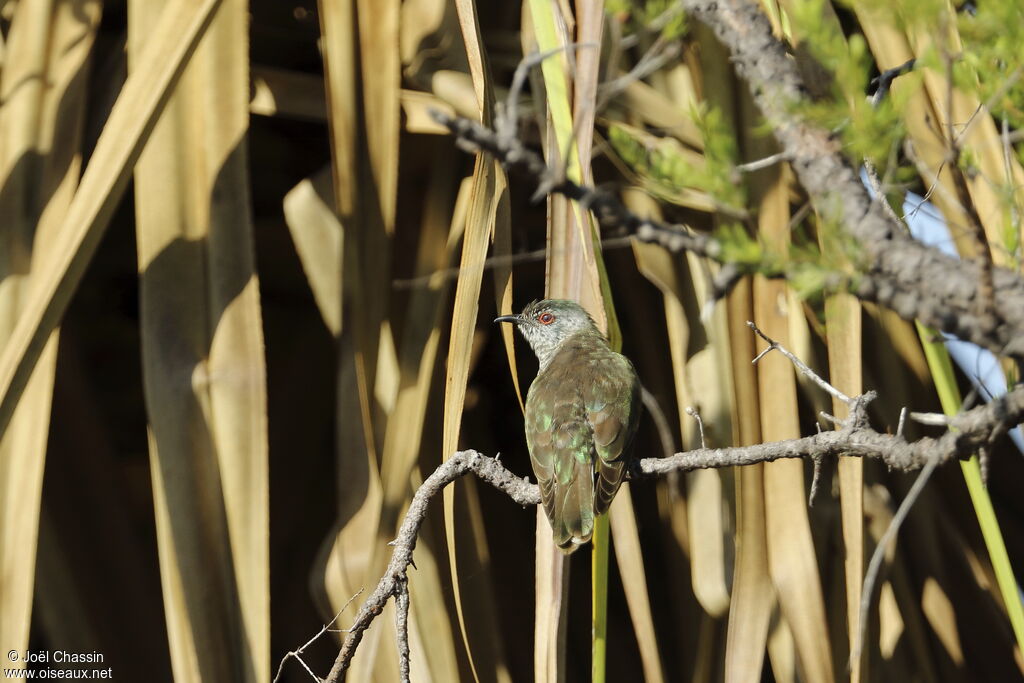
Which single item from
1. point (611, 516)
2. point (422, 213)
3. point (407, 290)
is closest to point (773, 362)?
point (611, 516)

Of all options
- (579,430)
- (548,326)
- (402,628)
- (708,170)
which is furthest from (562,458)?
(708,170)

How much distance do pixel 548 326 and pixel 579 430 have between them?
1.15 m

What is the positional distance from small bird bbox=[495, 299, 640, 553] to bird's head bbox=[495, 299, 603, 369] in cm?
13

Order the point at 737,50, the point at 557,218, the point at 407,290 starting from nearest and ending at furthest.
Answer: the point at 737,50 → the point at 557,218 → the point at 407,290

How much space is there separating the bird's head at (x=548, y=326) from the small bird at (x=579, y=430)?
133 mm

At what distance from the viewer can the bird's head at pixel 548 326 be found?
385 centimetres

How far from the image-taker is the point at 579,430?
298 cm

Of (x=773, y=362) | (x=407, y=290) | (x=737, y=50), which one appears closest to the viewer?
(x=737, y=50)

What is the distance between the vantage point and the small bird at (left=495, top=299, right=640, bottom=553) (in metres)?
2.55

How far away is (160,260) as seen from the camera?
2779 millimetres

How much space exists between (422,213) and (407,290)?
0.48m

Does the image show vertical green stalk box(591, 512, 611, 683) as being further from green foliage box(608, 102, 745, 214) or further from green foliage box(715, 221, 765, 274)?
green foliage box(715, 221, 765, 274)

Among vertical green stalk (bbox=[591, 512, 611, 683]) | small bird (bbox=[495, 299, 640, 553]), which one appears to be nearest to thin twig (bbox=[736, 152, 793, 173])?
vertical green stalk (bbox=[591, 512, 611, 683])

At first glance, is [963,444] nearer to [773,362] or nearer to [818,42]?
[818,42]
